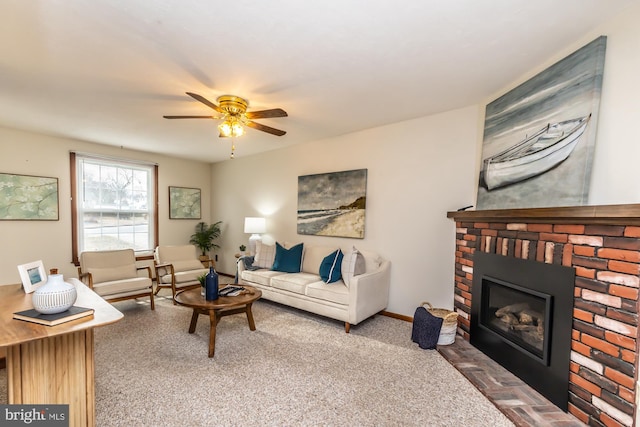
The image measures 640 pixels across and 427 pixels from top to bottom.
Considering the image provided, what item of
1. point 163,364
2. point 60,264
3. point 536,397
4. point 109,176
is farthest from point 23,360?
point 109,176

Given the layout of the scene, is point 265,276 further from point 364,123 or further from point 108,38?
point 108,38

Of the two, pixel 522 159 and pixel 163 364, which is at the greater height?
A: pixel 522 159

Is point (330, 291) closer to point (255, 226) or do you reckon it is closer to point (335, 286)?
point (335, 286)

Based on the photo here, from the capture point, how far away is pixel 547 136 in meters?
2.09

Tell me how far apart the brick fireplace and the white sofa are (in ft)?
5.48

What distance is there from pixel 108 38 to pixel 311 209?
312 centimetres

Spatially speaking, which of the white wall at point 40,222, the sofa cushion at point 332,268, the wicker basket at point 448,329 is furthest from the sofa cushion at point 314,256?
the white wall at point 40,222

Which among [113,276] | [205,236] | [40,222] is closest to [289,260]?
[113,276]

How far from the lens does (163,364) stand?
2406mm

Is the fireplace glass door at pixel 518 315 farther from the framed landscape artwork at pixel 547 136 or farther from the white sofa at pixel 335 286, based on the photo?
the white sofa at pixel 335 286

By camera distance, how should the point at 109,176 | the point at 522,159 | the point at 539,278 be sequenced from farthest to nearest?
the point at 109,176 < the point at 522,159 < the point at 539,278

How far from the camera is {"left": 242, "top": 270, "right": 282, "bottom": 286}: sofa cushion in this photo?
13.0 feet

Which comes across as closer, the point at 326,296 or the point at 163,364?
the point at 163,364

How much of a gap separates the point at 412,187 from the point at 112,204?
16.6 feet
